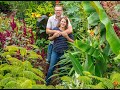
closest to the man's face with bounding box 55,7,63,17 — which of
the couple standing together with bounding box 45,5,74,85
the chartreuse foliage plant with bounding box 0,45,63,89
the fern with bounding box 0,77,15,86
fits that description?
the couple standing together with bounding box 45,5,74,85

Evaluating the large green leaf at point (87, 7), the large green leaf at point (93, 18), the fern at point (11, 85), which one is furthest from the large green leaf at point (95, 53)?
the fern at point (11, 85)

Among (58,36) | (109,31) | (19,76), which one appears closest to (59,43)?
(58,36)

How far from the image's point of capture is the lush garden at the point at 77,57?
4883mm

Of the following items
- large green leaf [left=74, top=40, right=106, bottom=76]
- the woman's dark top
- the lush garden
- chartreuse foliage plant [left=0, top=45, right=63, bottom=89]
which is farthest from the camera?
the woman's dark top

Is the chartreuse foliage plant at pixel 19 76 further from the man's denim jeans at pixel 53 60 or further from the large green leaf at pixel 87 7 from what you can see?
the man's denim jeans at pixel 53 60

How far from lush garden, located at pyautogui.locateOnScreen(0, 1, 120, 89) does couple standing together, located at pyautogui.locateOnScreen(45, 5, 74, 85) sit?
0.42 feet

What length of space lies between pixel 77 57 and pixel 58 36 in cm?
54

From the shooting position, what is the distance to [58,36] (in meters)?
7.11

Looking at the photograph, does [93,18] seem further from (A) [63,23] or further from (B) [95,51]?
(A) [63,23]

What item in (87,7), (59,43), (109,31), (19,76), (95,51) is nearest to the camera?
(19,76)

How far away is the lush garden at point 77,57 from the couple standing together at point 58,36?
0.42 ft

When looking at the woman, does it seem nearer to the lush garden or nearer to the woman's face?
the woman's face

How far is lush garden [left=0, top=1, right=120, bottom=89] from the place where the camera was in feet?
16.0

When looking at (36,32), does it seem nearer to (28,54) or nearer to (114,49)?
(28,54)
